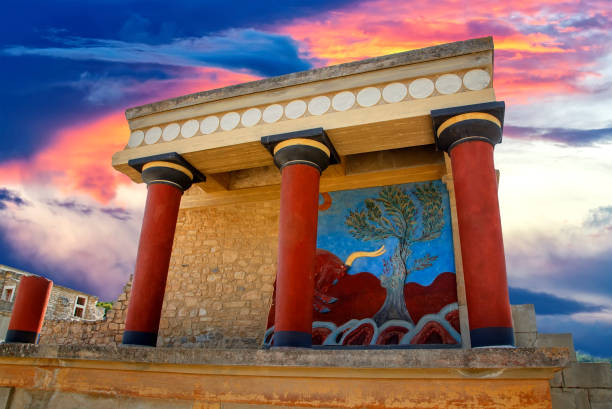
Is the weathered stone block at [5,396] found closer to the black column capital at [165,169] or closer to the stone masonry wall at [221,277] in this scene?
the stone masonry wall at [221,277]

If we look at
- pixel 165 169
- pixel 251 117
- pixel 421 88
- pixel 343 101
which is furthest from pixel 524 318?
pixel 165 169

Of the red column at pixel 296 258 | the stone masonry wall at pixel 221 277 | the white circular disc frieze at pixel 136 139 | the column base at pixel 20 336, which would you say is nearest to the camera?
the red column at pixel 296 258

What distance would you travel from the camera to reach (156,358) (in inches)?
197

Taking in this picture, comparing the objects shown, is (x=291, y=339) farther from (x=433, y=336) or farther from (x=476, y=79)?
Answer: (x=476, y=79)

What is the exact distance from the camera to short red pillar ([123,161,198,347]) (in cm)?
692

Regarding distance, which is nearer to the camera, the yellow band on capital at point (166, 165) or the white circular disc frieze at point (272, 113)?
the white circular disc frieze at point (272, 113)

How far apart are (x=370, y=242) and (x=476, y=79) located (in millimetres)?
3384

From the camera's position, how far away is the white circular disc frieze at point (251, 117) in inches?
296

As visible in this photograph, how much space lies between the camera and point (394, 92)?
6789 mm

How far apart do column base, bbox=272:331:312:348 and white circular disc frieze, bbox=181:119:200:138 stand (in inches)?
162

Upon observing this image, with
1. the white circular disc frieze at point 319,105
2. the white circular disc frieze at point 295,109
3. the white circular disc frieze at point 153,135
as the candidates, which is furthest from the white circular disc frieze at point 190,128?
the white circular disc frieze at point 319,105

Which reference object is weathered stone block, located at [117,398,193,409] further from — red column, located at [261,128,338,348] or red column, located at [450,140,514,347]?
red column, located at [450,140,514,347]

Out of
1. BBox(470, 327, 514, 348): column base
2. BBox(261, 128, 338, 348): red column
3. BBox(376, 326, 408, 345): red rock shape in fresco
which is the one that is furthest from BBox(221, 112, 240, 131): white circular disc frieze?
BBox(470, 327, 514, 348): column base

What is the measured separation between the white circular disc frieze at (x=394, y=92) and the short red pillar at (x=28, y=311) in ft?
22.6
